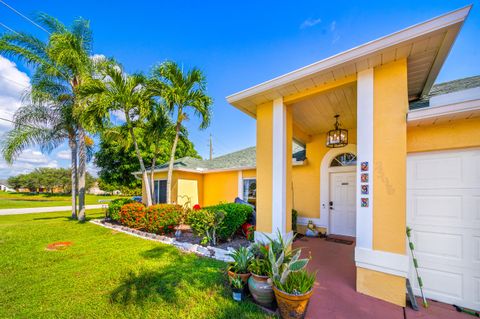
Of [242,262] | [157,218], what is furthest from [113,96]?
[242,262]

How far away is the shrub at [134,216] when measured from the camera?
757 centimetres

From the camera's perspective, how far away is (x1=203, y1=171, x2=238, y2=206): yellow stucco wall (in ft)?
34.4

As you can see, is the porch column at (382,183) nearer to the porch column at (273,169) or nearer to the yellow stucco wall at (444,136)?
the yellow stucco wall at (444,136)

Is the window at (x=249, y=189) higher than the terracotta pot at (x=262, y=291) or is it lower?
higher

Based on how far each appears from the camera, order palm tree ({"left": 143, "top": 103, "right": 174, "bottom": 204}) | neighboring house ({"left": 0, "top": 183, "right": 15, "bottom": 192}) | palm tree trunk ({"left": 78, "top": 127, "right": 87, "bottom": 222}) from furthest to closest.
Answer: neighboring house ({"left": 0, "top": 183, "right": 15, "bottom": 192}) < palm tree trunk ({"left": 78, "top": 127, "right": 87, "bottom": 222}) < palm tree ({"left": 143, "top": 103, "right": 174, "bottom": 204})

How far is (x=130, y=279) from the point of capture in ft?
12.3

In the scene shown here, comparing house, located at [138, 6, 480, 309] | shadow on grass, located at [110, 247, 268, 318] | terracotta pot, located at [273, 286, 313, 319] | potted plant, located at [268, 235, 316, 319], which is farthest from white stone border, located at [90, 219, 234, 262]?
terracotta pot, located at [273, 286, 313, 319]

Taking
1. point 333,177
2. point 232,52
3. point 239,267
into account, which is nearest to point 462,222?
point 239,267

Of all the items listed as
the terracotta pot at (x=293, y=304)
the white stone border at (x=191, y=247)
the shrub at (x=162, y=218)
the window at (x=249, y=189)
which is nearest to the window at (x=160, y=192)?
the white stone border at (x=191, y=247)

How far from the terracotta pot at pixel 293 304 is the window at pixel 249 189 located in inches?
278

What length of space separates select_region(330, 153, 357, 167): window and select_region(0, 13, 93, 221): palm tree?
447 inches

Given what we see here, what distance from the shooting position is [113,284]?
358 centimetres

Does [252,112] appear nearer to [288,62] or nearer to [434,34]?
[288,62]

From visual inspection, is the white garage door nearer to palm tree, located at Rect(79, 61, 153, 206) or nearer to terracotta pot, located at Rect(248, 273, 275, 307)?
terracotta pot, located at Rect(248, 273, 275, 307)
